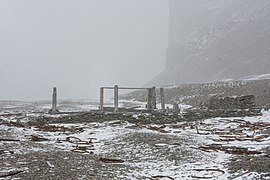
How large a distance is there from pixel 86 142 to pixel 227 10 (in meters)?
143

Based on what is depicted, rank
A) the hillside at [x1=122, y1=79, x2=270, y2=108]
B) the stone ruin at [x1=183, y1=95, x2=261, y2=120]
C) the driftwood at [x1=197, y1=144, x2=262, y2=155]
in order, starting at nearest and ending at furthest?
1. the driftwood at [x1=197, y1=144, x2=262, y2=155]
2. the stone ruin at [x1=183, y1=95, x2=261, y2=120]
3. the hillside at [x1=122, y1=79, x2=270, y2=108]

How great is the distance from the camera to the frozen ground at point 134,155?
1002 cm

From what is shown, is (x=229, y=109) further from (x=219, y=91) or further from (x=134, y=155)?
(x=219, y=91)

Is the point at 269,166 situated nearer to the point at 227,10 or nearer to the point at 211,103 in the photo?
the point at 211,103

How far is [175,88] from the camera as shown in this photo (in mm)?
56031

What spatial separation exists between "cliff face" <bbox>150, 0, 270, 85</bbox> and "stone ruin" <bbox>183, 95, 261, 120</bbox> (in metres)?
55.9

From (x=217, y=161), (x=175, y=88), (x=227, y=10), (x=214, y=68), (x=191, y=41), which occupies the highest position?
(x=227, y=10)

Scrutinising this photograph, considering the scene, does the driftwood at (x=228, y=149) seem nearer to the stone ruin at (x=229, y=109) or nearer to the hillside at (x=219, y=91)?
the stone ruin at (x=229, y=109)

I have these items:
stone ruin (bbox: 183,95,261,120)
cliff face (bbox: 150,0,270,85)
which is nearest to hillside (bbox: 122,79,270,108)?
stone ruin (bbox: 183,95,261,120)

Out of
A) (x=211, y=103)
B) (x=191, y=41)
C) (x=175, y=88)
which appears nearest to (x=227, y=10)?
(x=191, y=41)

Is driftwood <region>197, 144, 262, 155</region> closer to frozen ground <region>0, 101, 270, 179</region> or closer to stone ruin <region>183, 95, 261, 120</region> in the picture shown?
frozen ground <region>0, 101, 270, 179</region>

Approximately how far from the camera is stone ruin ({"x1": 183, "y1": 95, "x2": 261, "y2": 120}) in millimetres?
26812

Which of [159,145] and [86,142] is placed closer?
[159,145]

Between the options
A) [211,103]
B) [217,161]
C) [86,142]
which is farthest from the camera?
[211,103]
